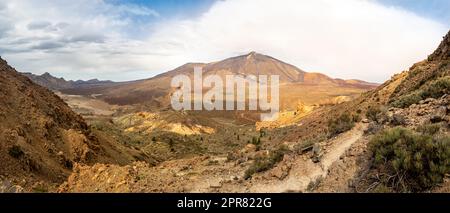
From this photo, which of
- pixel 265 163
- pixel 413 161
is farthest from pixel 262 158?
pixel 413 161

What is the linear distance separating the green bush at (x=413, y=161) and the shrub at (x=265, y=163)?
361 centimetres

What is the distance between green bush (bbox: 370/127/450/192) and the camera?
8.59 m

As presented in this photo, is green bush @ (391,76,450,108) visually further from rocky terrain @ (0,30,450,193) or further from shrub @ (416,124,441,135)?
shrub @ (416,124,441,135)

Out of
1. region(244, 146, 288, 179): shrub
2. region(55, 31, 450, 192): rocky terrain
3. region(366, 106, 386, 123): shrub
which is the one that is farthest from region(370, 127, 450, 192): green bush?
region(244, 146, 288, 179): shrub

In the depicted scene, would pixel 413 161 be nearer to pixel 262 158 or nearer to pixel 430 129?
pixel 430 129

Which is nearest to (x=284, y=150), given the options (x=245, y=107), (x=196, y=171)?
(x=196, y=171)

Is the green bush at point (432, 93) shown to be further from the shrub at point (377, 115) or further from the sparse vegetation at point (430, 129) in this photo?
the sparse vegetation at point (430, 129)

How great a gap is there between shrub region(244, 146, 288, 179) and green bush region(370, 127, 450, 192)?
3.61 meters

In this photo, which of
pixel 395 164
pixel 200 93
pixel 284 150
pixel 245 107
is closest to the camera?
pixel 395 164

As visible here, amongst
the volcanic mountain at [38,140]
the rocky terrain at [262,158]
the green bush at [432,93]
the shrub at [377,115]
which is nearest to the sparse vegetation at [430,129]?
the rocky terrain at [262,158]

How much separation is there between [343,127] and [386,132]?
3.49 meters
